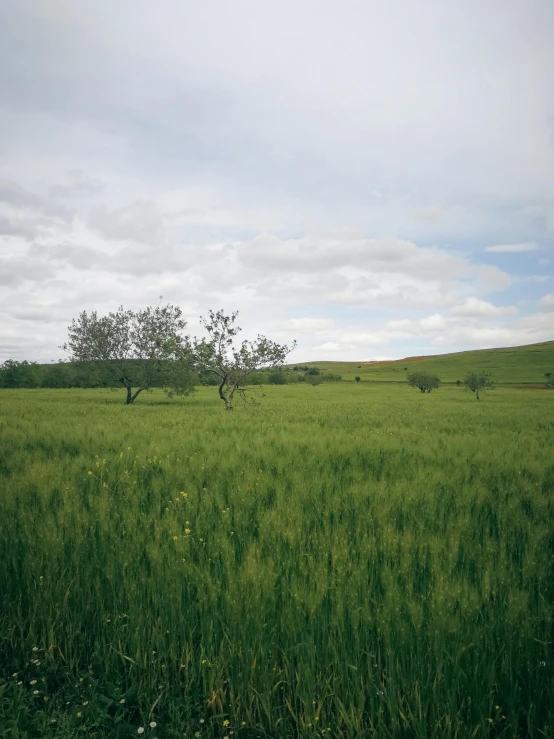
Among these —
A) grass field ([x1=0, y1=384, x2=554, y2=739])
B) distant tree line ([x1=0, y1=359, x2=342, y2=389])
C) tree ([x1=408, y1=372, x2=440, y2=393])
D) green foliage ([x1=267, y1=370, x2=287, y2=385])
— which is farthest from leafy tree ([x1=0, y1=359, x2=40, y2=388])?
grass field ([x1=0, y1=384, x2=554, y2=739])

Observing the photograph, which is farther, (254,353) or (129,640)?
(254,353)

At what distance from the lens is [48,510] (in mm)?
5629

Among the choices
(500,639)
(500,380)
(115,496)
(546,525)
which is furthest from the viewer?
(500,380)

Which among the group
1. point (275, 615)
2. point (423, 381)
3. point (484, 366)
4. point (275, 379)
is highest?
point (484, 366)

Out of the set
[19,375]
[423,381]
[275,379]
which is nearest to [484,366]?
[275,379]

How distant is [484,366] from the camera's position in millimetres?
136500

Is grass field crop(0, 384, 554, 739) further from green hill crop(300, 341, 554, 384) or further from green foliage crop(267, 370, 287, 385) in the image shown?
green hill crop(300, 341, 554, 384)

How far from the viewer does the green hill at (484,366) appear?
380 ft

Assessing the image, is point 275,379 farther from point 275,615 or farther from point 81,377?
point 275,615

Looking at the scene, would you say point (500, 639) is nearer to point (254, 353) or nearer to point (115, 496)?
point (115, 496)

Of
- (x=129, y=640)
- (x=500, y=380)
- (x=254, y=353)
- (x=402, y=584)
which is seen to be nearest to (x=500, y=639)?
(x=402, y=584)

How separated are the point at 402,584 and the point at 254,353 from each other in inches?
846

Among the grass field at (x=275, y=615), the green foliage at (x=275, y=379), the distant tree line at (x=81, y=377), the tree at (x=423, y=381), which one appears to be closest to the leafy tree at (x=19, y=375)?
the distant tree line at (x=81, y=377)

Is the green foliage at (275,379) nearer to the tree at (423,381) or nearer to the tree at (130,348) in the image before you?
the tree at (423,381)
